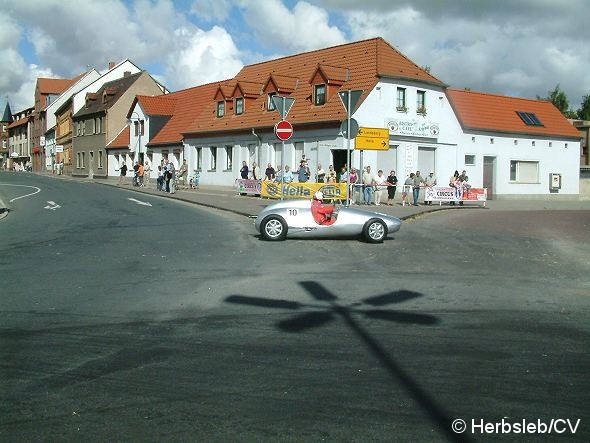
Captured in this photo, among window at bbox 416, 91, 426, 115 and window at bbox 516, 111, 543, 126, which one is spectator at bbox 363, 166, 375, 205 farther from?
window at bbox 516, 111, 543, 126

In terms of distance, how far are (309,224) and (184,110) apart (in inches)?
1553

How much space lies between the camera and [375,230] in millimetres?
16328

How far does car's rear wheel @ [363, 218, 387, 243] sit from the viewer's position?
16312 millimetres

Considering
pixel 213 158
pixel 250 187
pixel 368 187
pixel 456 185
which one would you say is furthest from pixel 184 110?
pixel 368 187

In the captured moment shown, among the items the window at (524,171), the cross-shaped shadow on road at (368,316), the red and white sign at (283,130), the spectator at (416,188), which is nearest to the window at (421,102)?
the spectator at (416,188)

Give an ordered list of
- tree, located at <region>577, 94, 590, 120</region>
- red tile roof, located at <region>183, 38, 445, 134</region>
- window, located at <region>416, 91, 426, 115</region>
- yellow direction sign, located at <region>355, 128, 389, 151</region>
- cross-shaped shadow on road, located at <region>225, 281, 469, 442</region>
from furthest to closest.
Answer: tree, located at <region>577, 94, 590, 120</region> < window, located at <region>416, 91, 426, 115</region> < red tile roof, located at <region>183, 38, 445, 134</region> < yellow direction sign, located at <region>355, 128, 389, 151</region> < cross-shaped shadow on road, located at <region>225, 281, 469, 442</region>

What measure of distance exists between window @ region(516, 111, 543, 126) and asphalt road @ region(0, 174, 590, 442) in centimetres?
3304

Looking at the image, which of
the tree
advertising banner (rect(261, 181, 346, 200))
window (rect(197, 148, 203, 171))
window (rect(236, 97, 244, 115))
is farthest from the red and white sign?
the tree

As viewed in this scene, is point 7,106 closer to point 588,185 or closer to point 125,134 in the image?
point 125,134

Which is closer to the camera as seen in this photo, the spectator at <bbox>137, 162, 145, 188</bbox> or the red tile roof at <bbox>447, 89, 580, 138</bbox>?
the red tile roof at <bbox>447, 89, 580, 138</bbox>

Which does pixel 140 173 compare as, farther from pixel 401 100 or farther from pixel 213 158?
pixel 401 100

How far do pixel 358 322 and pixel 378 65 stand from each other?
3041cm

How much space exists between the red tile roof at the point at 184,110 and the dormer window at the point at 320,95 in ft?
42.6

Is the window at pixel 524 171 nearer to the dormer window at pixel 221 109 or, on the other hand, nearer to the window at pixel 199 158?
the dormer window at pixel 221 109
